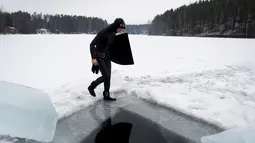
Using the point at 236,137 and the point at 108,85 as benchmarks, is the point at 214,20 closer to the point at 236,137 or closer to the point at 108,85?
the point at 108,85

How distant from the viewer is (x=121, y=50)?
4449 mm

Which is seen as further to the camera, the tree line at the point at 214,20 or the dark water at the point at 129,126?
the tree line at the point at 214,20

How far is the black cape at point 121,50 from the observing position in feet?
14.3

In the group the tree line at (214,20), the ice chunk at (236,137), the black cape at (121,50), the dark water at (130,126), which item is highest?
the tree line at (214,20)

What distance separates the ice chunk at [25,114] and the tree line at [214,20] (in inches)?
2027

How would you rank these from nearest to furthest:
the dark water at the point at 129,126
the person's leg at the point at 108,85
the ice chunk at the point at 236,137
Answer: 1. the ice chunk at the point at 236,137
2. the dark water at the point at 129,126
3. the person's leg at the point at 108,85

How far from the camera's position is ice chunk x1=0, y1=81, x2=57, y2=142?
271cm

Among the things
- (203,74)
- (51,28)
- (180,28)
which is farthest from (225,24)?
(51,28)

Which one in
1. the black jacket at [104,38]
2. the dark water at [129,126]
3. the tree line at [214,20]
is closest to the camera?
the dark water at [129,126]

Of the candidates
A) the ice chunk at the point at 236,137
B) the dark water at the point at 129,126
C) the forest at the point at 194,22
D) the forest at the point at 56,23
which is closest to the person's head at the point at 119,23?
the dark water at the point at 129,126

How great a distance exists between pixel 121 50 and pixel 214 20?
2648 inches

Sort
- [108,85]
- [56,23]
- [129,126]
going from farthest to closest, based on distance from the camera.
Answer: [56,23], [108,85], [129,126]

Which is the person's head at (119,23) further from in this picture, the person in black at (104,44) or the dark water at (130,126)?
the dark water at (130,126)

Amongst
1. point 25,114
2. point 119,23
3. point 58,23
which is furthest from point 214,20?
point 58,23
